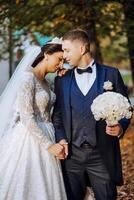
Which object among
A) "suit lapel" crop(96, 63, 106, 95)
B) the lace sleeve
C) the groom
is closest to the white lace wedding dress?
the lace sleeve

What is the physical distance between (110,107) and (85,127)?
36cm

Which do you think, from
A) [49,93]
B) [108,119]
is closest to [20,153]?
[49,93]

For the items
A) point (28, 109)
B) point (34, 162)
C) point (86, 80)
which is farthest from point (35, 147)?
point (86, 80)

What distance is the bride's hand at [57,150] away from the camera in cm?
519

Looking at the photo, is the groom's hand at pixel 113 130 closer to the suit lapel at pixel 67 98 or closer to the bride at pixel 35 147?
the suit lapel at pixel 67 98

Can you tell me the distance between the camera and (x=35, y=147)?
5.38 m

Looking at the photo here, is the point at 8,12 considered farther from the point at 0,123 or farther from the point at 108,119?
the point at 108,119

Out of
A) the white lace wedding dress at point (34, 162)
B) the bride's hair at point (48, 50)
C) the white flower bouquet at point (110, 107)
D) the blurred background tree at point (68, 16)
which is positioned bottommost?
the white lace wedding dress at point (34, 162)

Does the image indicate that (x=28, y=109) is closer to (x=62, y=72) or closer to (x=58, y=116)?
(x=58, y=116)

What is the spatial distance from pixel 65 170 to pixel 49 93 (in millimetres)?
711

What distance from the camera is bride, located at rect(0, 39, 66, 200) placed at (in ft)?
17.4

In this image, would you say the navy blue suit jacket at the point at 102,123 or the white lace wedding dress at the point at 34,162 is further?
the white lace wedding dress at the point at 34,162

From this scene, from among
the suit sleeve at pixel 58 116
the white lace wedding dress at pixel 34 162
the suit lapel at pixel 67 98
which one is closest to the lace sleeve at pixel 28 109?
the white lace wedding dress at pixel 34 162

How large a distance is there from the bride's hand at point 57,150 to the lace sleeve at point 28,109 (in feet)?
0.17
